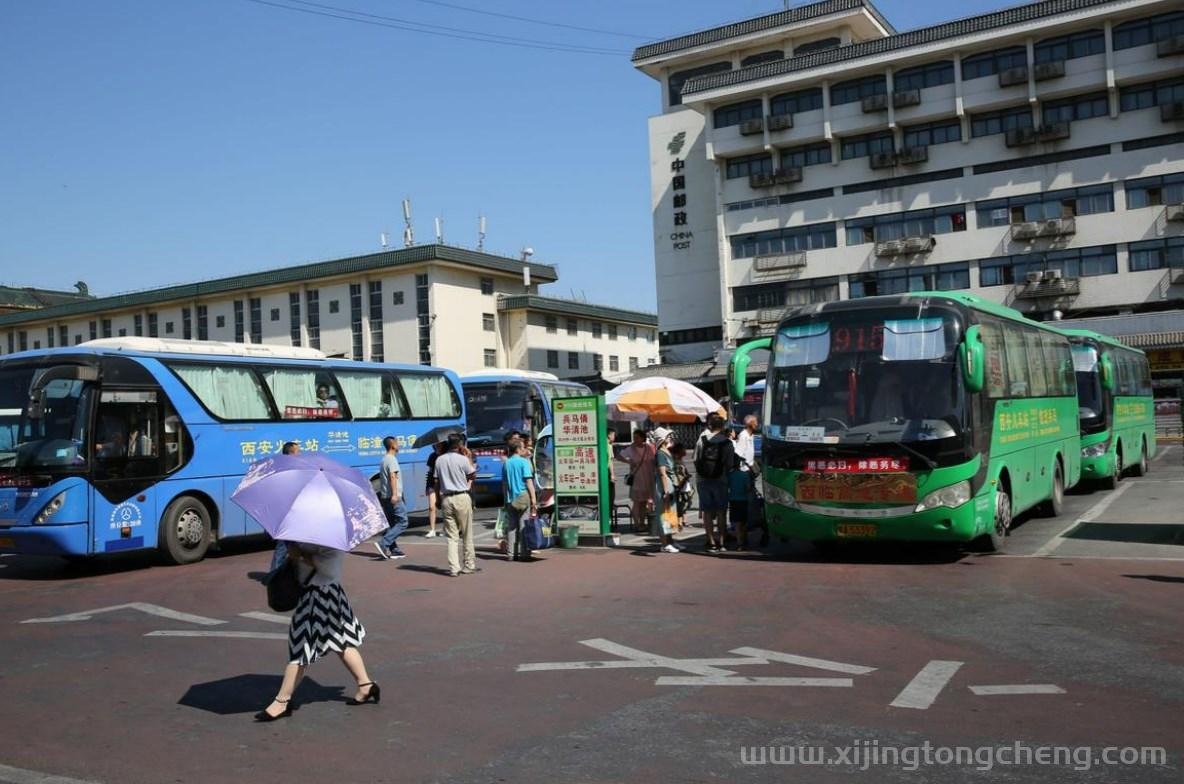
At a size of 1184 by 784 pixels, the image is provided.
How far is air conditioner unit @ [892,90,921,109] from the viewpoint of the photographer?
51875 millimetres

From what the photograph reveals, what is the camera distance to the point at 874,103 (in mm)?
52844

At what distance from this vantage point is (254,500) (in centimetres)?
657

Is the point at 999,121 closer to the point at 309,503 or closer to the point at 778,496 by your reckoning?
the point at 778,496

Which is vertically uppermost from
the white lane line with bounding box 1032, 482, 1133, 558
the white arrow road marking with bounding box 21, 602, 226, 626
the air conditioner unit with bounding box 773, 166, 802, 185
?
the air conditioner unit with bounding box 773, 166, 802, 185

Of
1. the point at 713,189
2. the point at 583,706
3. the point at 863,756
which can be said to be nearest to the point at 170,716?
the point at 583,706

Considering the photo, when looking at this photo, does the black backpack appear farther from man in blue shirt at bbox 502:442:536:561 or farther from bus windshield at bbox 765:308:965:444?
man in blue shirt at bbox 502:442:536:561

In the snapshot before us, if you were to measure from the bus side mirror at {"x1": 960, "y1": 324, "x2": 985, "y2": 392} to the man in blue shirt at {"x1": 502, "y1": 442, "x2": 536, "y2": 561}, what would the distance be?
5.87 m

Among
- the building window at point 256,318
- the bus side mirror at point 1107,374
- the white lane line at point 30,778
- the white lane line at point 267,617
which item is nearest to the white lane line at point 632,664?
the white lane line at point 30,778

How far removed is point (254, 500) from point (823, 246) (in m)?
51.8

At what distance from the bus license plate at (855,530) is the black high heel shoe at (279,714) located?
26.3 feet

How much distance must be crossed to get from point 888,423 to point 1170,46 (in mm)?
42570

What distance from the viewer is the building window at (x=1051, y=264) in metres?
49.2

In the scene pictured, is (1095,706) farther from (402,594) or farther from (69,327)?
(69,327)

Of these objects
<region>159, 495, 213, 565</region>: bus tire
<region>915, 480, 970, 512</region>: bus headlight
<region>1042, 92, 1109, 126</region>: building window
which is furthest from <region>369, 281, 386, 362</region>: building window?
<region>915, 480, 970, 512</region>: bus headlight
